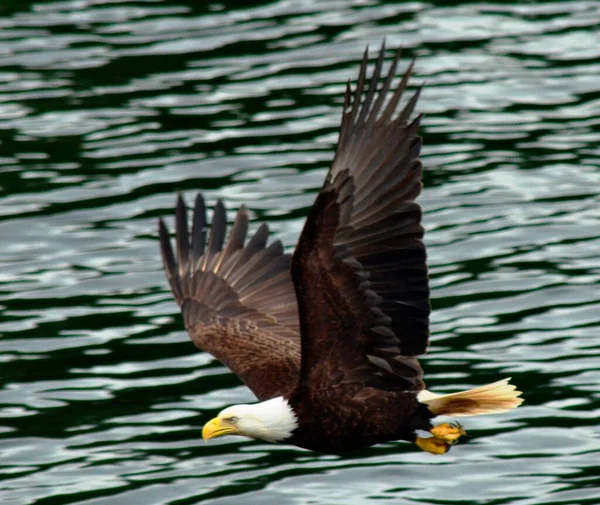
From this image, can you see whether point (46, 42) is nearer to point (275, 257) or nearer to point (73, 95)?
point (73, 95)

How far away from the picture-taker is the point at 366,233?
26.6ft

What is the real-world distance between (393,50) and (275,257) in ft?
21.1

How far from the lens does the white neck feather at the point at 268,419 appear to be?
860 cm

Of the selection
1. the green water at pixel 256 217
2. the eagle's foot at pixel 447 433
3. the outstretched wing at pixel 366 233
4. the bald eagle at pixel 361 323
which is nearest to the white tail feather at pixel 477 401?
the bald eagle at pixel 361 323

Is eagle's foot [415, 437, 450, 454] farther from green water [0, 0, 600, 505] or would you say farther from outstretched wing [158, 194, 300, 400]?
outstretched wing [158, 194, 300, 400]

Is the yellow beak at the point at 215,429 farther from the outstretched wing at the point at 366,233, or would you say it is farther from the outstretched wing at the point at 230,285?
the outstretched wing at the point at 230,285

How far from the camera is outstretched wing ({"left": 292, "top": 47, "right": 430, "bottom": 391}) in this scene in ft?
26.3

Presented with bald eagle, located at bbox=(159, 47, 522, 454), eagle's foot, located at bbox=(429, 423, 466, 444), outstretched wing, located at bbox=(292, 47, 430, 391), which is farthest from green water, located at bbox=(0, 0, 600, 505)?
outstretched wing, located at bbox=(292, 47, 430, 391)

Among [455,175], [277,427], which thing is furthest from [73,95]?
[277,427]

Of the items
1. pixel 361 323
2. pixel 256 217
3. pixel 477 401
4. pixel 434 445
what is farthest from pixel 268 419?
pixel 256 217

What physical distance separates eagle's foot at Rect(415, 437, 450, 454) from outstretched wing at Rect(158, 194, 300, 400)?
1152mm

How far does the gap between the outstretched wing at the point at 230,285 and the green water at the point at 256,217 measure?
73cm

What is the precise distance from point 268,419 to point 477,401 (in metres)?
1.08

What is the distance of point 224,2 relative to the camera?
A: 18.0m
